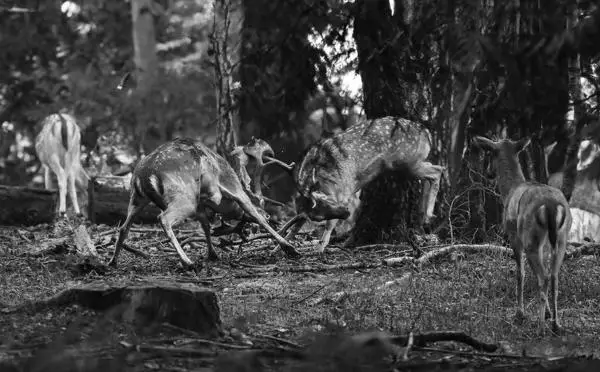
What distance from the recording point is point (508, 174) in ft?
32.5

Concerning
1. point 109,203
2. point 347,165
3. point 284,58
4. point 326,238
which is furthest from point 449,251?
point 109,203

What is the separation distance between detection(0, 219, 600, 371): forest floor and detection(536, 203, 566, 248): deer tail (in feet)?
2.18

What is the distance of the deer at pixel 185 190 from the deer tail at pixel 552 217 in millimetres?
3871

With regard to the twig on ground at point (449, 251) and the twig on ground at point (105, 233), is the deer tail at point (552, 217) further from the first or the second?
the twig on ground at point (105, 233)

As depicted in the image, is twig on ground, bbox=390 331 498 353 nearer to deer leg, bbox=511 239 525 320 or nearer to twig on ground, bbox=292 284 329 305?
deer leg, bbox=511 239 525 320

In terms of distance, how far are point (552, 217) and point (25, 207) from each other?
978 cm

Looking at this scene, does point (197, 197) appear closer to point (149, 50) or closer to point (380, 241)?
point (380, 241)

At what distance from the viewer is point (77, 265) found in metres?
11.2

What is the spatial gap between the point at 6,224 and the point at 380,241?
5586mm

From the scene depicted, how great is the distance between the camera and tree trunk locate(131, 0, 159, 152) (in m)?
28.8

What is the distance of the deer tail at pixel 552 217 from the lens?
8.72m

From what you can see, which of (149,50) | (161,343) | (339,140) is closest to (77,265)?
(339,140)

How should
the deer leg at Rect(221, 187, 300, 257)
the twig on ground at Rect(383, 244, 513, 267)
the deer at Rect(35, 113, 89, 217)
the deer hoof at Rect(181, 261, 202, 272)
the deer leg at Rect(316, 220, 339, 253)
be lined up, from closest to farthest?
the twig on ground at Rect(383, 244, 513, 267), the deer hoof at Rect(181, 261, 202, 272), the deer leg at Rect(221, 187, 300, 257), the deer leg at Rect(316, 220, 339, 253), the deer at Rect(35, 113, 89, 217)

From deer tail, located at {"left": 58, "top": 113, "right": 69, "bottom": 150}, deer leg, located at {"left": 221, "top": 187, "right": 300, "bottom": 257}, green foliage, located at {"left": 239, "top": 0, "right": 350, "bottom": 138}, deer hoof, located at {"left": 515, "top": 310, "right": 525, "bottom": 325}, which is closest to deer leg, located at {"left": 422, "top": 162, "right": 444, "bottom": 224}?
deer leg, located at {"left": 221, "top": 187, "right": 300, "bottom": 257}
